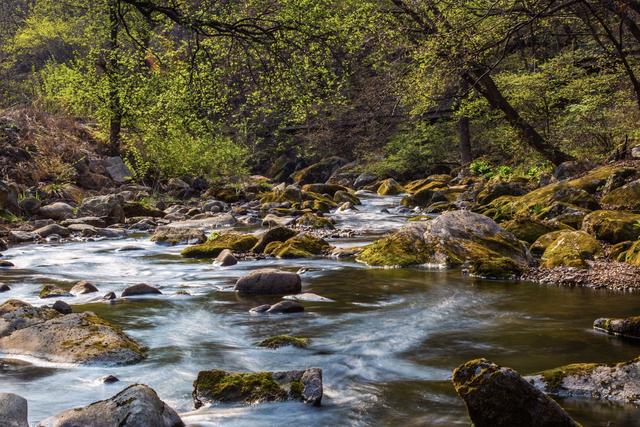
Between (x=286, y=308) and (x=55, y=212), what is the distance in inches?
514

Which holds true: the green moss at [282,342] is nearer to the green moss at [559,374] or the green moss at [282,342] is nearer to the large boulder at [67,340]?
the large boulder at [67,340]

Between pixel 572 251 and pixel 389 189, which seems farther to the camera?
pixel 389 189

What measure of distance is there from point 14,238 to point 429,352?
471 inches

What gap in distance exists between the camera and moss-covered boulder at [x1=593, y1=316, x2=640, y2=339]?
20.1ft

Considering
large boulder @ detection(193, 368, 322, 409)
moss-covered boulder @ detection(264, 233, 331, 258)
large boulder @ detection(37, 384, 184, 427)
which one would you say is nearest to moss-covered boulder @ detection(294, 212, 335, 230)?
moss-covered boulder @ detection(264, 233, 331, 258)

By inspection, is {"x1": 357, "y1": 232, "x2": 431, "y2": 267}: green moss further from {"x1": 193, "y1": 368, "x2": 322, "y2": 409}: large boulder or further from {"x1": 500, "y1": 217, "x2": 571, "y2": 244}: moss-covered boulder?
{"x1": 193, "y1": 368, "x2": 322, "y2": 409}: large boulder

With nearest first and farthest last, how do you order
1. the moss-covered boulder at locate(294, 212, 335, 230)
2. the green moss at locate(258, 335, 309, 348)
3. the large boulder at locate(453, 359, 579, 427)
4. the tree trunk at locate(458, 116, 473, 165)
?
the large boulder at locate(453, 359, 579, 427)
the green moss at locate(258, 335, 309, 348)
the moss-covered boulder at locate(294, 212, 335, 230)
the tree trunk at locate(458, 116, 473, 165)

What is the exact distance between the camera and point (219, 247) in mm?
12992

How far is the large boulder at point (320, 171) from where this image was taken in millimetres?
38344

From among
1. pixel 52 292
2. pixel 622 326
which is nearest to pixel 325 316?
pixel 622 326

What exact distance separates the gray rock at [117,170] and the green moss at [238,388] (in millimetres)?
21681

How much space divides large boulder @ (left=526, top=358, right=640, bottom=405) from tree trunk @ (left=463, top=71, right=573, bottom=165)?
1295 cm

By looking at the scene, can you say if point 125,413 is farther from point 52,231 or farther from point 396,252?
point 52,231

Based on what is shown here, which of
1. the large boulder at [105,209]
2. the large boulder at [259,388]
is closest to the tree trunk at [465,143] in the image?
the large boulder at [105,209]
